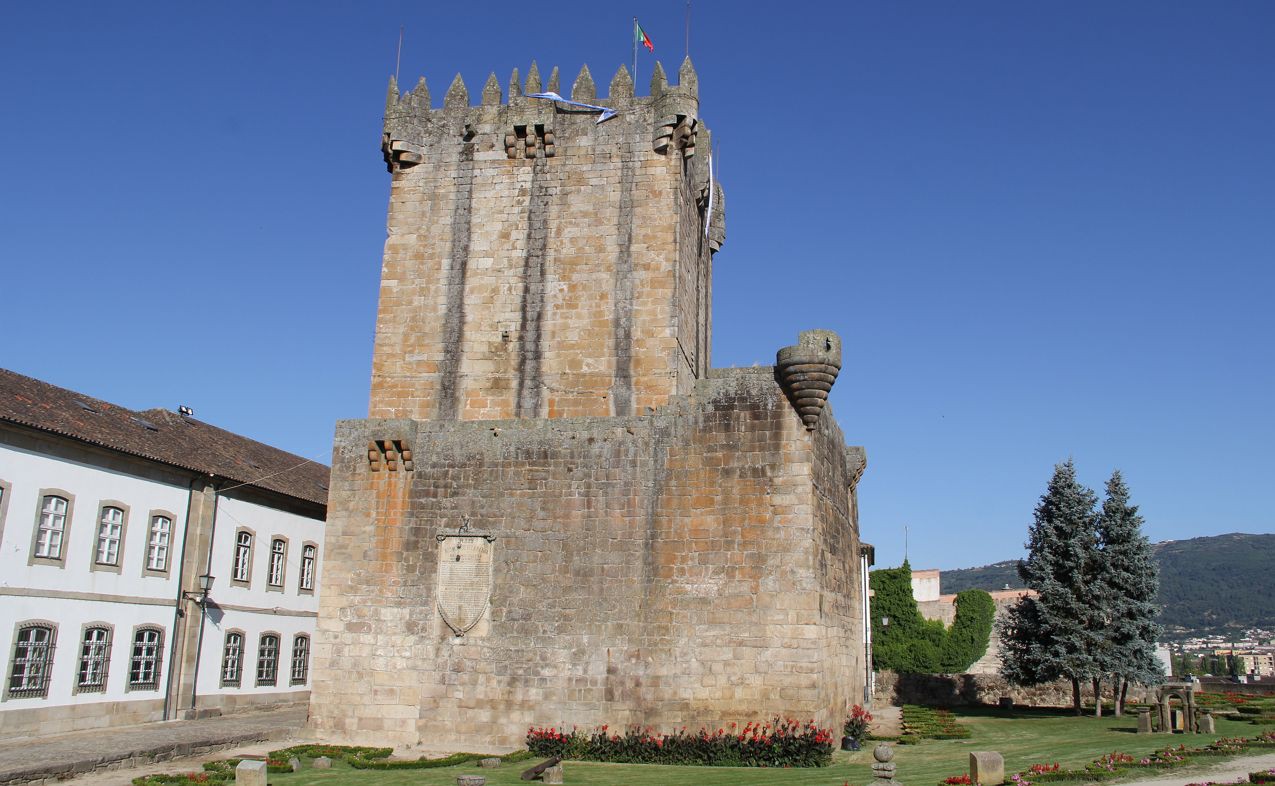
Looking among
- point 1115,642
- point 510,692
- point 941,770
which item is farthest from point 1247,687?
point 510,692

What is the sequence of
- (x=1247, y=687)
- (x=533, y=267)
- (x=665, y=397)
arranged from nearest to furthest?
(x=665, y=397) → (x=533, y=267) → (x=1247, y=687)

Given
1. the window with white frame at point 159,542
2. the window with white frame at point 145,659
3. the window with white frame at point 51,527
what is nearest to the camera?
the window with white frame at point 51,527

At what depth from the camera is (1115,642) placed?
28.4 m

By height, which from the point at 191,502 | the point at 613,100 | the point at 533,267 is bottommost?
the point at 191,502

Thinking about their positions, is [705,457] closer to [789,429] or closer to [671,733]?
[789,429]

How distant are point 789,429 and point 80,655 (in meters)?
17.5

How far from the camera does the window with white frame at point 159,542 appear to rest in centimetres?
2591

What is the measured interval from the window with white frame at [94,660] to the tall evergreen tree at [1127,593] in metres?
26.1

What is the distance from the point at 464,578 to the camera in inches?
741

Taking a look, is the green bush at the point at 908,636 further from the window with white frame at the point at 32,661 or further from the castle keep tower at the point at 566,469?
the window with white frame at the point at 32,661

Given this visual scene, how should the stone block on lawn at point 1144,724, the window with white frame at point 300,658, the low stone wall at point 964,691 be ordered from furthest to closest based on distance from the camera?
the low stone wall at point 964,691, the window with white frame at point 300,658, the stone block on lawn at point 1144,724

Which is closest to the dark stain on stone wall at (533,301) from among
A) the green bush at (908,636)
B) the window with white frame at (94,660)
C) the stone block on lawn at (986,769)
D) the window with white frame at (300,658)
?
the stone block on lawn at (986,769)

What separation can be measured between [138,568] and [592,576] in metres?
13.8

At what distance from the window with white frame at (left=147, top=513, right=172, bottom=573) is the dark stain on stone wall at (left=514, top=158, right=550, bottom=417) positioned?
1188 centimetres
